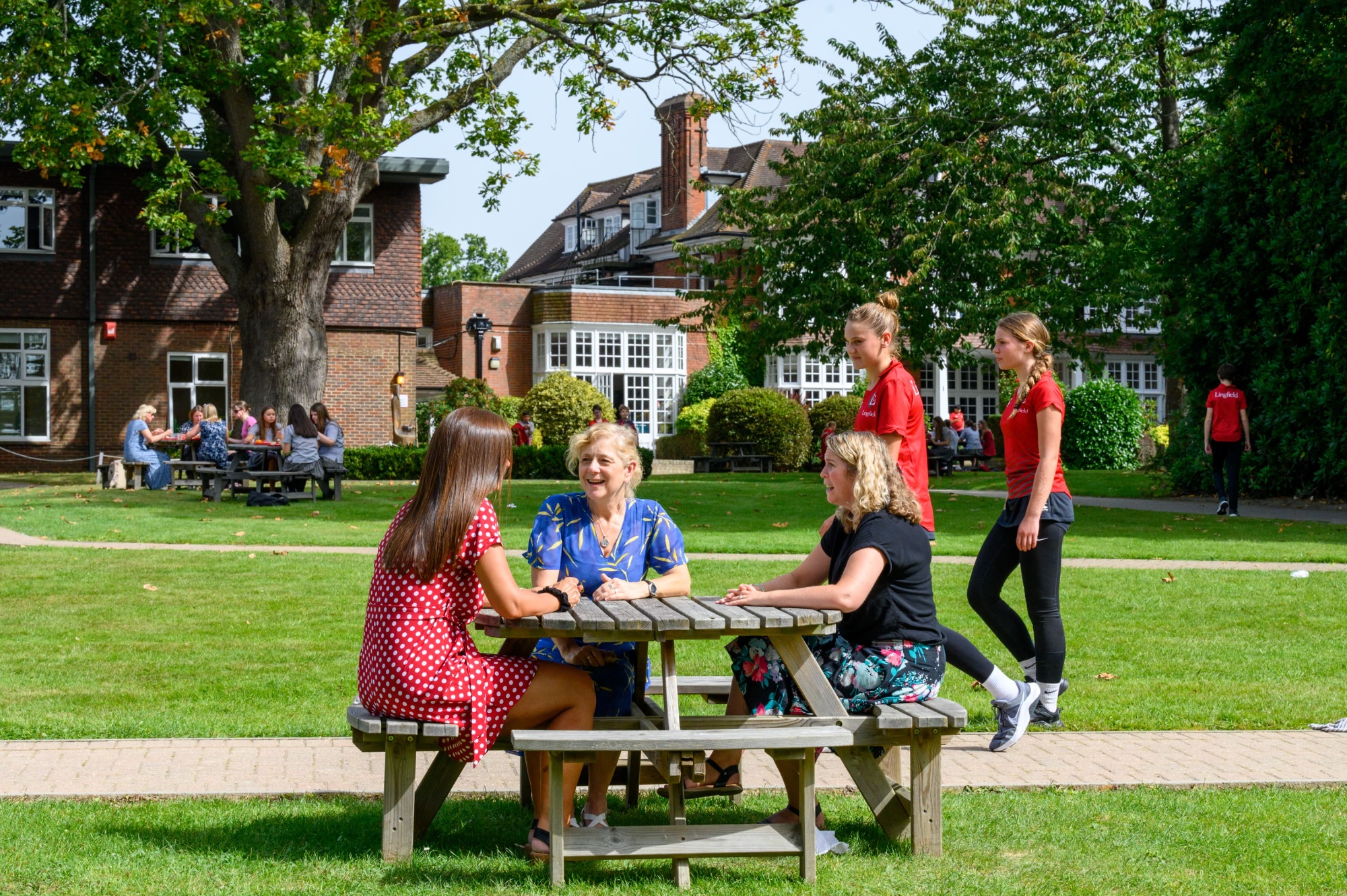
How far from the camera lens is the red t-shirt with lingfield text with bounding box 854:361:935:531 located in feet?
19.9

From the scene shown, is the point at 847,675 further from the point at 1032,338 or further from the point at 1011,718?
the point at 1032,338

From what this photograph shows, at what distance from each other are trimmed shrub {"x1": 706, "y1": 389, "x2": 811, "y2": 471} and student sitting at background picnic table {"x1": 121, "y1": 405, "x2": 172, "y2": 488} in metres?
16.7

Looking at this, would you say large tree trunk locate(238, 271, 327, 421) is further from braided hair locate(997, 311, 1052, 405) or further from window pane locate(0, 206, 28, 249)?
braided hair locate(997, 311, 1052, 405)

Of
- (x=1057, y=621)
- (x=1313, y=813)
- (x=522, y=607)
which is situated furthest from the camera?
(x=1057, y=621)

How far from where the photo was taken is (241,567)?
12008mm

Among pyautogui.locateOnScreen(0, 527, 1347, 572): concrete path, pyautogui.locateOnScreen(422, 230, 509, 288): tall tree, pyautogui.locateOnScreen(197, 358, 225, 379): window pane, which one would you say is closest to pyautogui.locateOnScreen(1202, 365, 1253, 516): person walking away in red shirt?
pyautogui.locateOnScreen(0, 527, 1347, 572): concrete path

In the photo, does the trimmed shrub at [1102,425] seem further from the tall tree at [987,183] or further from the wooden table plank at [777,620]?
the wooden table plank at [777,620]

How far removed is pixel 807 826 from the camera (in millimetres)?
4246

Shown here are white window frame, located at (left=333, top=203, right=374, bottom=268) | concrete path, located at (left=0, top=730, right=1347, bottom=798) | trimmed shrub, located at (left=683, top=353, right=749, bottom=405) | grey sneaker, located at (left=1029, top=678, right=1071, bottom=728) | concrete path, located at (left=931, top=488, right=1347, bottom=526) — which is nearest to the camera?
concrete path, located at (left=0, top=730, right=1347, bottom=798)

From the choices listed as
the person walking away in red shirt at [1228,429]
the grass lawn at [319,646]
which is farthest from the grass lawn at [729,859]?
the person walking away in red shirt at [1228,429]

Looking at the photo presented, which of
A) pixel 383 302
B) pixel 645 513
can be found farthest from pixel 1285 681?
pixel 383 302

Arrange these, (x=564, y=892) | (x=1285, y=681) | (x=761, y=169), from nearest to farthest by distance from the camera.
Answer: (x=564, y=892) → (x=1285, y=681) → (x=761, y=169)

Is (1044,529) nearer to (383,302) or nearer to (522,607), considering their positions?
(522,607)

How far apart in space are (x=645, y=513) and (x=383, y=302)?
29.1 m
